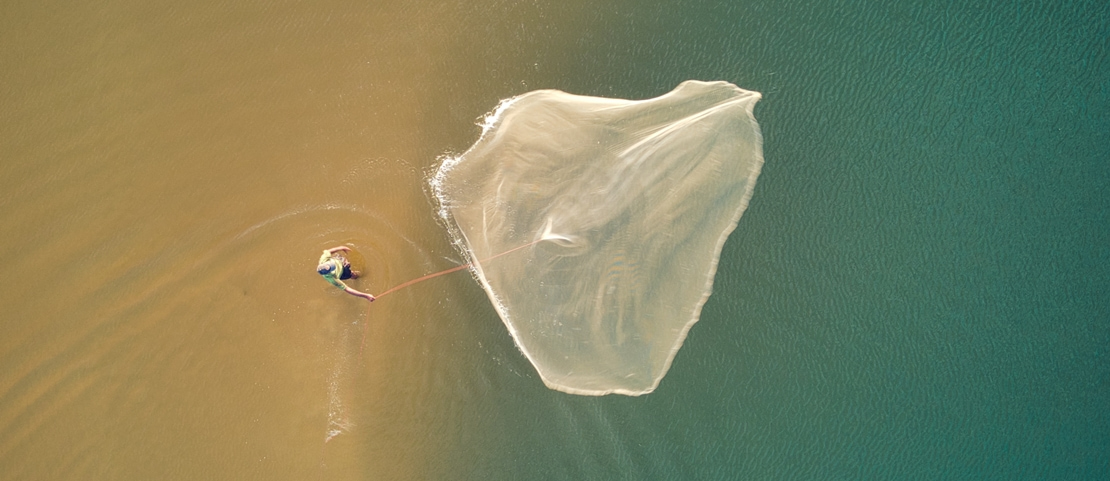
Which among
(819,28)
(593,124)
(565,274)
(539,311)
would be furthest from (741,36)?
(539,311)

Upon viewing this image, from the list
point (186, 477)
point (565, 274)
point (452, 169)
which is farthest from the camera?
point (186, 477)

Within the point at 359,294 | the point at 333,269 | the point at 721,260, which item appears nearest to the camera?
the point at 333,269

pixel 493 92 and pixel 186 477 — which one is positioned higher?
pixel 493 92

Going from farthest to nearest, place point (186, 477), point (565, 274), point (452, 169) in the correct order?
point (186, 477) < point (452, 169) < point (565, 274)

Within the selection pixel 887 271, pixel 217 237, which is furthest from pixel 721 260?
pixel 217 237

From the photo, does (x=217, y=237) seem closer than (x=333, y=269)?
No

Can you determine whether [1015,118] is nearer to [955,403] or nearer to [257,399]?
[955,403]

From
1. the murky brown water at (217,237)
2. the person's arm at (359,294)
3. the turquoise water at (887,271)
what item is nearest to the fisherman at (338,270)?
the person's arm at (359,294)

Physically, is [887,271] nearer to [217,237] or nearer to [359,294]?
[359,294]
